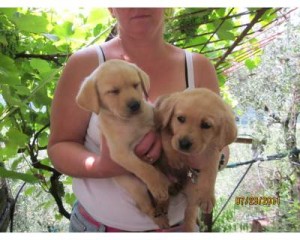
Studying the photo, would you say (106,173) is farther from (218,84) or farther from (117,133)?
(218,84)

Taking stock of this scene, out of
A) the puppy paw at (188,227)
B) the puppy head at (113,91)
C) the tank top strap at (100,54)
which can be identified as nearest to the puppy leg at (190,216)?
the puppy paw at (188,227)

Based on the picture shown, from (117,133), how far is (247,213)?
0.35 meters

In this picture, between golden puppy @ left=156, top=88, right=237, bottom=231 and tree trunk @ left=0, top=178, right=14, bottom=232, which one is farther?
tree trunk @ left=0, top=178, right=14, bottom=232

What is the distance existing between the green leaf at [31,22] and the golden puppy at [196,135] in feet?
1.04

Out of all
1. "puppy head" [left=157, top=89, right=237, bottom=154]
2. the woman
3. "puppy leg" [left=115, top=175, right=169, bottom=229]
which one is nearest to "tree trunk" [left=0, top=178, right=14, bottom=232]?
the woman

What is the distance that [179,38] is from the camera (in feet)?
2.96

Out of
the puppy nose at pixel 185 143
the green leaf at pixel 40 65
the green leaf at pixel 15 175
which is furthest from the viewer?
the green leaf at pixel 40 65

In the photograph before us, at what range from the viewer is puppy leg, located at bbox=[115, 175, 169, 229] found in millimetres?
752

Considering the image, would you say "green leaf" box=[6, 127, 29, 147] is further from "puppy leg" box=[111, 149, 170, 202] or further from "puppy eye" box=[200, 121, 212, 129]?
"puppy eye" box=[200, 121, 212, 129]

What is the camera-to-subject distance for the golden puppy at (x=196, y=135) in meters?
0.72

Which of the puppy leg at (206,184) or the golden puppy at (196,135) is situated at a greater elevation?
the golden puppy at (196,135)
